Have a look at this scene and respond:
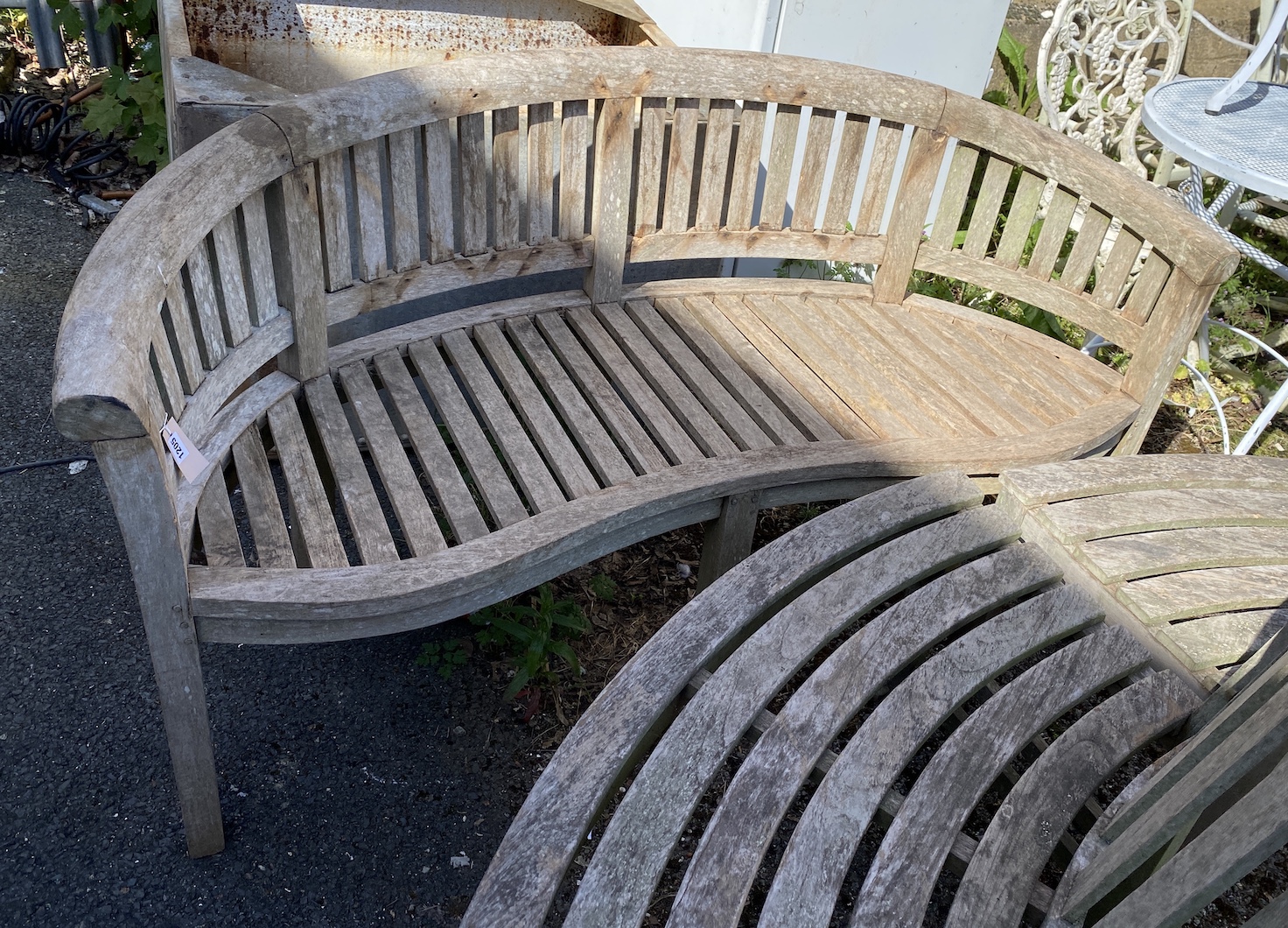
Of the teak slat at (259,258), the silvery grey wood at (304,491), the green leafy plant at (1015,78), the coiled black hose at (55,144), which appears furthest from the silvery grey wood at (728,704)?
the coiled black hose at (55,144)

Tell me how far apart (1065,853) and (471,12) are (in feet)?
11.5

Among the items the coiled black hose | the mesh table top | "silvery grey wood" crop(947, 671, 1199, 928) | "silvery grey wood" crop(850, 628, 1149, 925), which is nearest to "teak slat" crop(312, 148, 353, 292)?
"silvery grey wood" crop(850, 628, 1149, 925)

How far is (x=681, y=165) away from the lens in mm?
3066

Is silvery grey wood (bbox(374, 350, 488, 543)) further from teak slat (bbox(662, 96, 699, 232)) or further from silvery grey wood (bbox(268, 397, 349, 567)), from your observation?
teak slat (bbox(662, 96, 699, 232))

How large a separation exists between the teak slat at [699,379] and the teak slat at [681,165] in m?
0.27

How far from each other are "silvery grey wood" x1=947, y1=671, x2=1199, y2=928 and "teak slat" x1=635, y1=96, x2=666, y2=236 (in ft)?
6.01

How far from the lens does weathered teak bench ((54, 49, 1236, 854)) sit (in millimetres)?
2012

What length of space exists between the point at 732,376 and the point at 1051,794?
146 centimetres

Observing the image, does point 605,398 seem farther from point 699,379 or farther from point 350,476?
point 350,476

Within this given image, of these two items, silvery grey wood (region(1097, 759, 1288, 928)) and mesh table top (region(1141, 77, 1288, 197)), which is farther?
mesh table top (region(1141, 77, 1288, 197))

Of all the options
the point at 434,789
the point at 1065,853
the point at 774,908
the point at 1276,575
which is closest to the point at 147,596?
the point at 434,789

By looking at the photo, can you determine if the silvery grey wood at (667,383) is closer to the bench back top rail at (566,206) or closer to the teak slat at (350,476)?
the bench back top rail at (566,206)

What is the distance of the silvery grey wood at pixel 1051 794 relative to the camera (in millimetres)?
1629

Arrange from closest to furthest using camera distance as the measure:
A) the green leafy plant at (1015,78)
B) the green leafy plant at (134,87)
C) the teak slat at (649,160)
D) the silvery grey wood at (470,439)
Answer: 1. the silvery grey wood at (470,439)
2. the teak slat at (649,160)
3. the green leafy plant at (134,87)
4. the green leafy plant at (1015,78)
